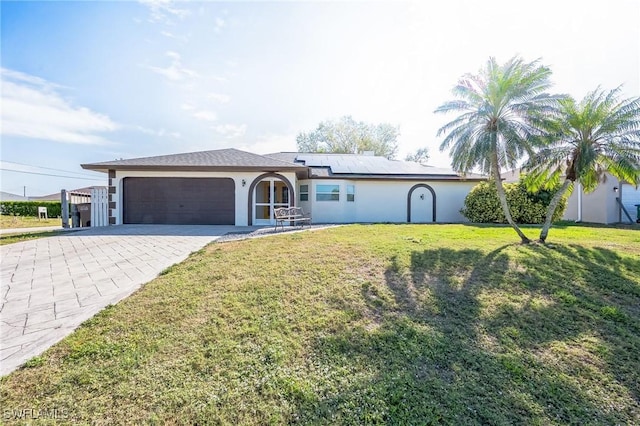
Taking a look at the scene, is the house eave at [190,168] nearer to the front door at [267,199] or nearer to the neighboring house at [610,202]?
the front door at [267,199]

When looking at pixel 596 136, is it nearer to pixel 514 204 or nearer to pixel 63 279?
pixel 514 204

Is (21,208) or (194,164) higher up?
(194,164)

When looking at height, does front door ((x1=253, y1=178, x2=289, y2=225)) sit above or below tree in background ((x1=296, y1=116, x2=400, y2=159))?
below

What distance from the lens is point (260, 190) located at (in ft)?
48.6

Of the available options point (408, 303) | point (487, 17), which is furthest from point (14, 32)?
point (487, 17)

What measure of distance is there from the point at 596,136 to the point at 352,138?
91.8 feet

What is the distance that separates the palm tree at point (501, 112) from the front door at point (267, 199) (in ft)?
28.5

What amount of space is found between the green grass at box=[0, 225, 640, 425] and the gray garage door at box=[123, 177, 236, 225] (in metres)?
8.96

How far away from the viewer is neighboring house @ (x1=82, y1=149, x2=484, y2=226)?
45.4 feet

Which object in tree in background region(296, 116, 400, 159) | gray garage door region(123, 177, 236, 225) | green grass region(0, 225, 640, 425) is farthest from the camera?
tree in background region(296, 116, 400, 159)

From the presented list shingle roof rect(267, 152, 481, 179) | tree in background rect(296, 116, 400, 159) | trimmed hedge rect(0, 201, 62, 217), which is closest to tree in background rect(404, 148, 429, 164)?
tree in background rect(296, 116, 400, 159)

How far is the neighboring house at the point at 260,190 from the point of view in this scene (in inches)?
545

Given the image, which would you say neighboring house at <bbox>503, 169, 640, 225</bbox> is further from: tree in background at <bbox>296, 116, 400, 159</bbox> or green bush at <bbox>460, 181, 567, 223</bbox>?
tree in background at <bbox>296, 116, 400, 159</bbox>

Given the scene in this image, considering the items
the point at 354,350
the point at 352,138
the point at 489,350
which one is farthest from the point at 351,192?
the point at 352,138
